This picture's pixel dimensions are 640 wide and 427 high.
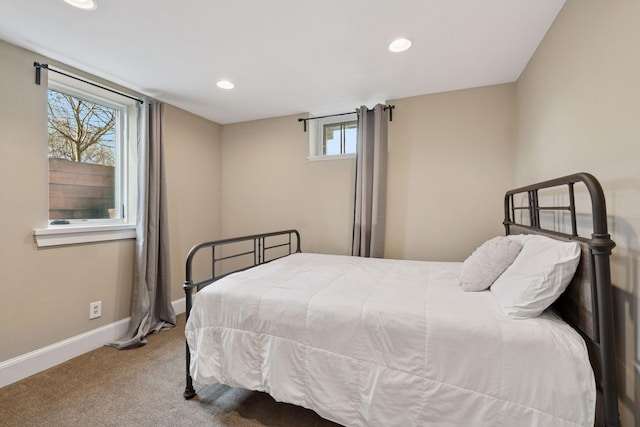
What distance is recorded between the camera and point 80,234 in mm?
2166

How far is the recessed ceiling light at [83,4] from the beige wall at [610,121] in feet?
8.05

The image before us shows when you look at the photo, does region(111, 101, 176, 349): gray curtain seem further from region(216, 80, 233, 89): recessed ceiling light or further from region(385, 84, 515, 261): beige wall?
region(385, 84, 515, 261): beige wall

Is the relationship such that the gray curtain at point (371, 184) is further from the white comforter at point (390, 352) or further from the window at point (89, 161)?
the window at point (89, 161)

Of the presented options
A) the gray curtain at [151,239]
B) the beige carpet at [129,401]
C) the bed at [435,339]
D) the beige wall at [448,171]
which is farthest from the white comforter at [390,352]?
the gray curtain at [151,239]

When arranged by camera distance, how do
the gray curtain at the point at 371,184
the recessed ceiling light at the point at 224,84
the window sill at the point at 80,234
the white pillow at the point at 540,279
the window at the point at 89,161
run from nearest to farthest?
the white pillow at the point at 540,279 → the window sill at the point at 80,234 → the window at the point at 89,161 → the recessed ceiling light at the point at 224,84 → the gray curtain at the point at 371,184

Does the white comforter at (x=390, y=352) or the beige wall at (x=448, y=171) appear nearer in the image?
the white comforter at (x=390, y=352)

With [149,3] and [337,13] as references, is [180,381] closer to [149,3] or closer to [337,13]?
[149,3]

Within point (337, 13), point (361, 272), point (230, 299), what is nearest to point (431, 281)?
point (361, 272)

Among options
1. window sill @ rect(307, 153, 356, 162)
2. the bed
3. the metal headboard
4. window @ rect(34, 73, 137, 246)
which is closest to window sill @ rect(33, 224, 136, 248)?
window @ rect(34, 73, 137, 246)

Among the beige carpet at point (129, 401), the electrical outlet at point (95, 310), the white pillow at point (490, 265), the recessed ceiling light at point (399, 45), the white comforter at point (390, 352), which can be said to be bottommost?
the beige carpet at point (129, 401)

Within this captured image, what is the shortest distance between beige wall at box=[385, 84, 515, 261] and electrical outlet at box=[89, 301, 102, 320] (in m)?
2.63

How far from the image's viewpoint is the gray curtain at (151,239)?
2.47 metres

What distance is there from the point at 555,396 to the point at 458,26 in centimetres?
192

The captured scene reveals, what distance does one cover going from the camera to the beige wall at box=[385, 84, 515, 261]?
8.02 feet
